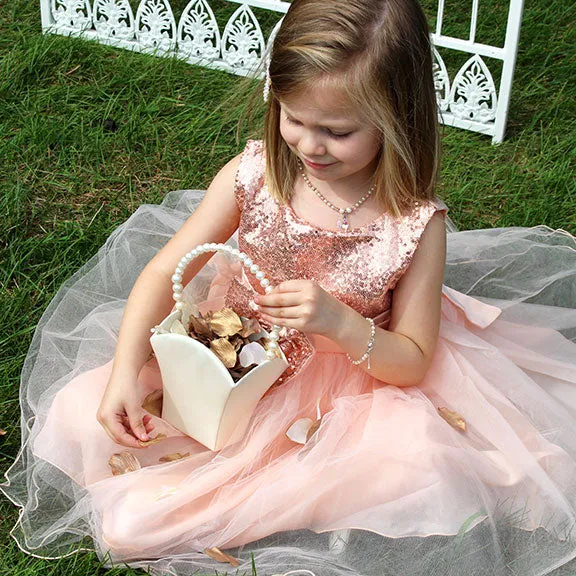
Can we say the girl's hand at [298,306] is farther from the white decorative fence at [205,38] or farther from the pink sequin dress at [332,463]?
the white decorative fence at [205,38]

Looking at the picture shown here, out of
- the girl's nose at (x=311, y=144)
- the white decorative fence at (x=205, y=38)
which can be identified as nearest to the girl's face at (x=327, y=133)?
the girl's nose at (x=311, y=144)

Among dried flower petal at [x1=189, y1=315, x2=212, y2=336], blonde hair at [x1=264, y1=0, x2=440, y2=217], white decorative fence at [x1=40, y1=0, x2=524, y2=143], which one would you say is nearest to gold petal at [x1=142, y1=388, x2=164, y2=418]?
dried flower petal at [x1=189, y1=315, x2=212, y2=336]

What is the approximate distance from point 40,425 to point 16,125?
4.60ft

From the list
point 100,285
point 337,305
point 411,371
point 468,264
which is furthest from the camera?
point 468,264

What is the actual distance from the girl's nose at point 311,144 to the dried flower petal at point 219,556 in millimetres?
769

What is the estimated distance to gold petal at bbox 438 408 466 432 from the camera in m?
1.95

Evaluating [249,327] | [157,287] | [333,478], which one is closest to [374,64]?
[249,327]

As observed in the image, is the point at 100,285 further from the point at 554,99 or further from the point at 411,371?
the point at 554,99

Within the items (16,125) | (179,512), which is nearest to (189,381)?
(179,512)

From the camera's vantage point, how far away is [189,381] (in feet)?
5.73

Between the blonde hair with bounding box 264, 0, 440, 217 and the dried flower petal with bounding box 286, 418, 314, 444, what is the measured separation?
1.65 ft

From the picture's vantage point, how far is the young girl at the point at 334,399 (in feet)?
5.75

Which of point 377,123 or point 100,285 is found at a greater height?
point 377,123

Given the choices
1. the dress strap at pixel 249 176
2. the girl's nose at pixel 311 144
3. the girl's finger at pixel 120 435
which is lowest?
the girl's finger at pixel 120 435
